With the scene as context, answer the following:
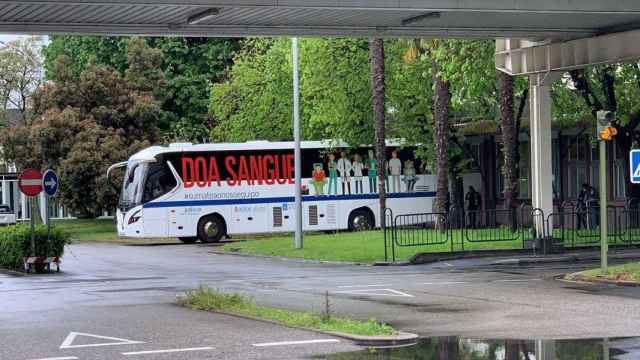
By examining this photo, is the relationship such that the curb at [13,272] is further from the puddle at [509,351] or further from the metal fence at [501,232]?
the puddle at [509,351]

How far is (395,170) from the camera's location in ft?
160

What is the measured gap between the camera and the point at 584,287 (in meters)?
21.1

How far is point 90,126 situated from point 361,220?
1623cm

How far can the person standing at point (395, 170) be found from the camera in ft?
160

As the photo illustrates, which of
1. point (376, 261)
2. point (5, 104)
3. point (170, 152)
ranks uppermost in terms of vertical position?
point (5, 104)

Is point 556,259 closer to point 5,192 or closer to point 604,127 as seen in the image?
point 604,127

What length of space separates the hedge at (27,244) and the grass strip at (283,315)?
11.5m

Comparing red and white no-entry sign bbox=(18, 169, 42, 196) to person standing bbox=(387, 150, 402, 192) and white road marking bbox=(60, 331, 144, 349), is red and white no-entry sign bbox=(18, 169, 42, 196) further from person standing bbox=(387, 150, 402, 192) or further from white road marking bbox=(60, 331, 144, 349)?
person standing bbox=(387, 150, 402, 192)

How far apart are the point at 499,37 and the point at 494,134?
67.4 ft

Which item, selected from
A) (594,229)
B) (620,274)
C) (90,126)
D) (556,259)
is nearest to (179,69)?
(90,126)

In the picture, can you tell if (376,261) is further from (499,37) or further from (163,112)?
(163,112)

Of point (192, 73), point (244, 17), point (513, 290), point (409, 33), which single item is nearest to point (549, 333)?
point (513, 290)

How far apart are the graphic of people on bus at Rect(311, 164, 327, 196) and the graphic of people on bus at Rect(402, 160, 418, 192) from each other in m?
3.78

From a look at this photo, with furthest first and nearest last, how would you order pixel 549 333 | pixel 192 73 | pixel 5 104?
pixel 5 104
pixel 192 73
pixel 549 333
